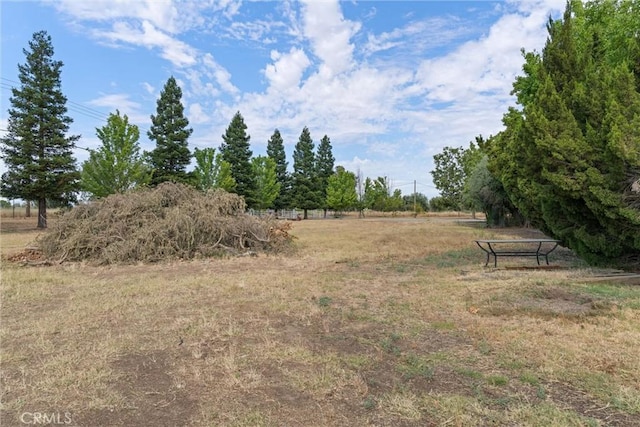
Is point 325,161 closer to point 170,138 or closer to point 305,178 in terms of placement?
point 305,178

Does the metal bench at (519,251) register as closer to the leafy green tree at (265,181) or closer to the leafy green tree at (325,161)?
the leafy green tree at (265,181)

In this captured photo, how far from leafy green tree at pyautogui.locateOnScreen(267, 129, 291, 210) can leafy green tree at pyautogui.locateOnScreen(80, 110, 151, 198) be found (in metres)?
20.3

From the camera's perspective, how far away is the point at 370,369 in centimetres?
329

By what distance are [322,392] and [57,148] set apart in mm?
26320

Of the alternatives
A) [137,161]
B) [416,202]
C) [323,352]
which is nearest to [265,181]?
[137,161]

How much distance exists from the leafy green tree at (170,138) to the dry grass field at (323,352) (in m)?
23.8

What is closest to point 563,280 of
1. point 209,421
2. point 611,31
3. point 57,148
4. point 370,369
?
point 370,369

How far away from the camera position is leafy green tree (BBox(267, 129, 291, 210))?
143 ft

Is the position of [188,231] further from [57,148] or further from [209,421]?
[57,148]

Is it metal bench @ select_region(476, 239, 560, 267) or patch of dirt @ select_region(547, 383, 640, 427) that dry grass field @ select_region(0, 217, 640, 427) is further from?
metal bench @ select_region(476, 239, 560, 267)

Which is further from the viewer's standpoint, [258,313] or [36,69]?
[36,69]

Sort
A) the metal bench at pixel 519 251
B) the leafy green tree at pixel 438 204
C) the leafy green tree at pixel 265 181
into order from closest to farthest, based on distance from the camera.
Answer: the metal bench at pixel 519 251
the leafy green tree at pixel 265 181
the leafy green tree at pixel 438 204

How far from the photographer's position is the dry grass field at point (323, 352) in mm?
2607

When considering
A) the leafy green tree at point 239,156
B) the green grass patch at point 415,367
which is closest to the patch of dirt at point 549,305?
the green grass patch at point 415,367
